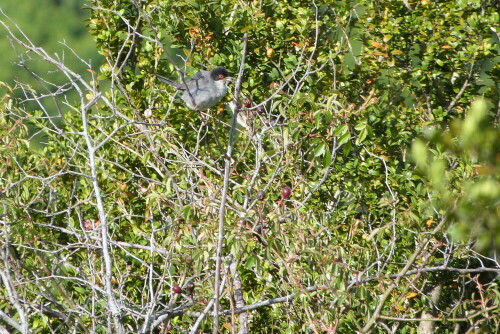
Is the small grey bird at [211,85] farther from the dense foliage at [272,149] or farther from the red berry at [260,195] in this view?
the red berry at [260,195]

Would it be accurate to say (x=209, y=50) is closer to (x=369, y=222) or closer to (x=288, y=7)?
(x=288, y=7)

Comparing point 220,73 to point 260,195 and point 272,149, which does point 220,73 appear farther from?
point 260,195

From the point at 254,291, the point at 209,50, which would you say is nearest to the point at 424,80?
the point at 209,50

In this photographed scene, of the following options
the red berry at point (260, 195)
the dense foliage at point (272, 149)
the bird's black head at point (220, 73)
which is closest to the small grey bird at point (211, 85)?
Answer: the bird's black head at point (220, 73)

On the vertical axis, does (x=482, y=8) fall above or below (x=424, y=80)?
above

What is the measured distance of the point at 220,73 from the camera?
5145 millimetres

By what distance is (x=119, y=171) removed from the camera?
16.6 feet

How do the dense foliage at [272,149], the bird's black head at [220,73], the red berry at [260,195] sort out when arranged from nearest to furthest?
the red berry at [260,195] < the dense foliage at [272,149] < the bird's black head at [220,73]

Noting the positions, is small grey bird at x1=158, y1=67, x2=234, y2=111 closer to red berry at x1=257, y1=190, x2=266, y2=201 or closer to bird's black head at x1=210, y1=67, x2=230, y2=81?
bird's black head at x1=210, y1=67, x2=230, y2=81

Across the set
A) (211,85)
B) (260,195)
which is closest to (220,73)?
(211,85)

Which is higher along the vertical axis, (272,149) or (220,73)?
(220,73)

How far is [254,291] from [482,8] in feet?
8.77

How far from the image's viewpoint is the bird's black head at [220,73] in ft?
16.9

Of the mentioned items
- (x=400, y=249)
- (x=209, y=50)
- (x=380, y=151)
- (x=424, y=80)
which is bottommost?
(x=400, y=249)
